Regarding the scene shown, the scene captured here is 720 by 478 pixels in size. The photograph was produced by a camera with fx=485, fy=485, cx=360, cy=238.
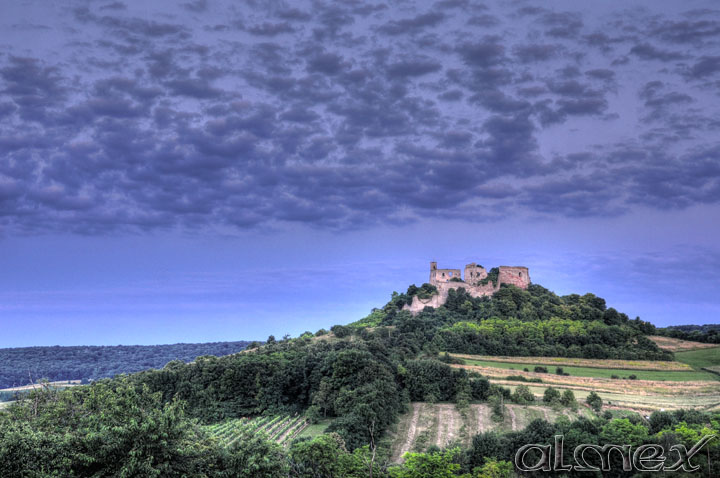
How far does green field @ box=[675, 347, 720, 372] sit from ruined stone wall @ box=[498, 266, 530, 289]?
27.2 metres

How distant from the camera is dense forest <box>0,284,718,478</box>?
20656 millimetres

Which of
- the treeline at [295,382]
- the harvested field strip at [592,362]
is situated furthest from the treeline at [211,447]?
the harvested field strip at [592,362]

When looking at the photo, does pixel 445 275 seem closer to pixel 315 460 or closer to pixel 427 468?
pixel 427 468

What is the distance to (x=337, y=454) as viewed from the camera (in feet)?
93.9

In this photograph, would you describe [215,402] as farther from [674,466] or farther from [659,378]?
[659,378]

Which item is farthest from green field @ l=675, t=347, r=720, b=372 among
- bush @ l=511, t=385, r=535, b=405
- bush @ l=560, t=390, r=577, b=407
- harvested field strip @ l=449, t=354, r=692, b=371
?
bush @ l=511, t=385, r=535, b=405

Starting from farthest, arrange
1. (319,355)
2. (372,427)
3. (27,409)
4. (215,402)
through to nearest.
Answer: (319,355)
(215,402)
(372,427)
(27,409)

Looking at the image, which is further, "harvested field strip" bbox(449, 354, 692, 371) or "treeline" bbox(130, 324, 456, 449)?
"harvested field strip" bbox(449, 354, 692, 371)

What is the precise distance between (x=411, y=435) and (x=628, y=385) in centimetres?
3065

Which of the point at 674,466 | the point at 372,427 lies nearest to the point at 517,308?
the point at 372,427

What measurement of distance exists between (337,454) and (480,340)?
1885 inches

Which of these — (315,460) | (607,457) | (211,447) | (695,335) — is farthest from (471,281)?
(211,447)

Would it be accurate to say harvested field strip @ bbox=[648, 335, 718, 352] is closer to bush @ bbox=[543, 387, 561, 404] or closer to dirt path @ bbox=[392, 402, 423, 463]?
bush @ bbox=[543, 387, 561, 404]

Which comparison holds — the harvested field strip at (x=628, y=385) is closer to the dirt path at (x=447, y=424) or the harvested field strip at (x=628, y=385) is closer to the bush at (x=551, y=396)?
the bush at (x=551, y=396)
